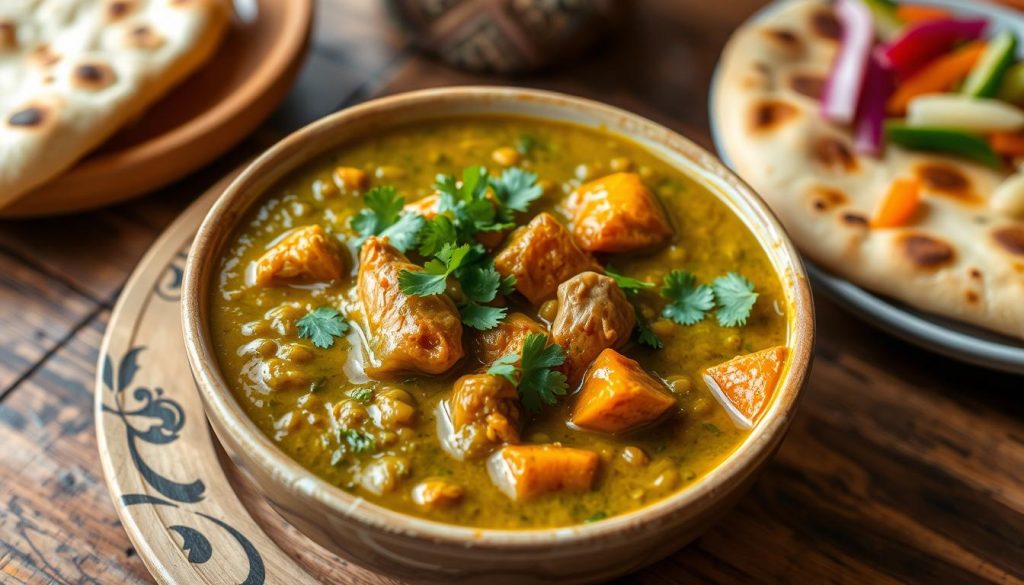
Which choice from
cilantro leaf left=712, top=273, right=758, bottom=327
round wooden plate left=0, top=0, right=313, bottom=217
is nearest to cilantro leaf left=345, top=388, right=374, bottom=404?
cilantro leaf left=712, top=273, right=758, bottom=327

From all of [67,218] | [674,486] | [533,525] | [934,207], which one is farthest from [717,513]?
[67,218]

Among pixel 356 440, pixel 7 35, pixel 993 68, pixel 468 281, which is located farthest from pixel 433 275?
pixel 993 68

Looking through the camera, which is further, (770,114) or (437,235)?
(770,114)

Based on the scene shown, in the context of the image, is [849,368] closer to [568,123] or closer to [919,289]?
[919,289]

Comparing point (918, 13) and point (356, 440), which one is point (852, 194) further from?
point (356, 440)

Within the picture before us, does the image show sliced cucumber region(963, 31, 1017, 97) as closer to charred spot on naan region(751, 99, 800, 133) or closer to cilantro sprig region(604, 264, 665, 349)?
charred spot on naan region(751, 99, 800, 133)

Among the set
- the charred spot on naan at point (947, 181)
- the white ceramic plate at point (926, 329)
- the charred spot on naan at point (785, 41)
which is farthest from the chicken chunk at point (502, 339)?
the charred spot on naan at point (785, 41)
